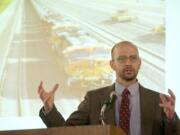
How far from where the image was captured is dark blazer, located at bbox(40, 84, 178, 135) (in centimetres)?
262

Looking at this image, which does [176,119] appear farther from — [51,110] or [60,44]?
[60,44]

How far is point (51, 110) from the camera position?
2.62 metres

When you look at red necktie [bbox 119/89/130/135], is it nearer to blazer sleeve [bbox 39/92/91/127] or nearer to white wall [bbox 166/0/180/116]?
blazer sleeve [bbox 39/92/91/127]

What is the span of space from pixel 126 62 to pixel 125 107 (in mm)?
269

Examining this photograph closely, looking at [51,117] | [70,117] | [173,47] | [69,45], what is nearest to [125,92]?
Result: [70,117]

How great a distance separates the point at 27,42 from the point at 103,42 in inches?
25.3

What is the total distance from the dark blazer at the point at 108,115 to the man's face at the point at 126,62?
0.10 meters

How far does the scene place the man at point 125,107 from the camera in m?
2.62

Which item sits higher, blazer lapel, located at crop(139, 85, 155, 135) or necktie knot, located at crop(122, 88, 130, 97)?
necktie knot, located at crop(122, 88, 130, 97)

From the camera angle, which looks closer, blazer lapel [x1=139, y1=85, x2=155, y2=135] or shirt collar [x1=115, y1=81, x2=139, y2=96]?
blazer lapel [x1=139, y1=85, x2=155, y2=135]

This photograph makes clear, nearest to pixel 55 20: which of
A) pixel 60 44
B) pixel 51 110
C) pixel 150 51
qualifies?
pixel 60 44

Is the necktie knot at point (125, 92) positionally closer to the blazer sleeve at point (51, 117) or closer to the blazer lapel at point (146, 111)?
the blazer lapel at point (146, 111)

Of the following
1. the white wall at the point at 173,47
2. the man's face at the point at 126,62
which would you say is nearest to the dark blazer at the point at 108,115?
the man's face at the point at 126,62

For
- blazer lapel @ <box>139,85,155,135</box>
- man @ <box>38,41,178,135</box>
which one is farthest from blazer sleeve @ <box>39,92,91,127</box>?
blazer lapel @ <box>139,85,155,135</box>
